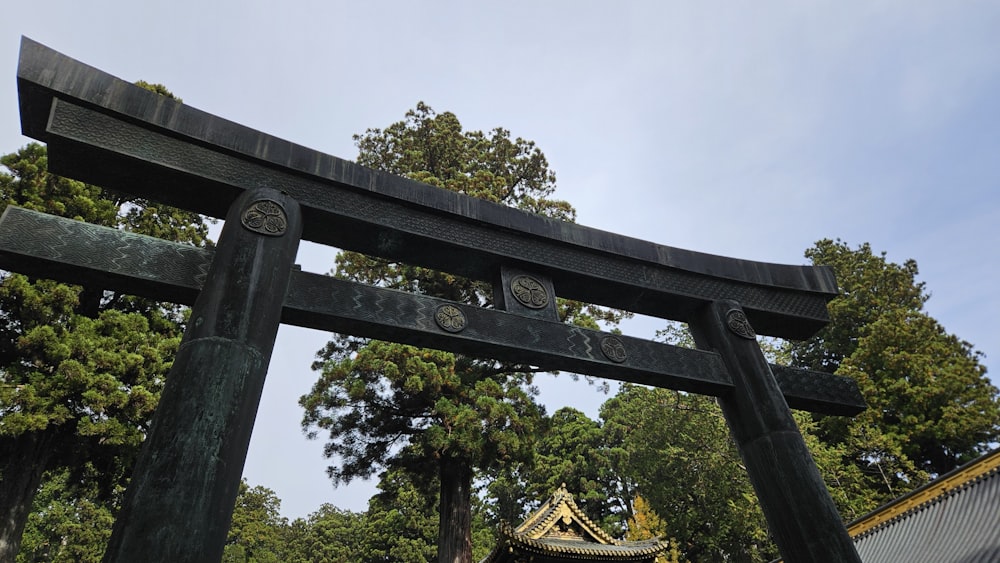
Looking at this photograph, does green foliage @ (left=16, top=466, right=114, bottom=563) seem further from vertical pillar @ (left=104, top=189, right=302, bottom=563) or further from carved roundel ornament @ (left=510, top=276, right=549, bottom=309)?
carved roundel ornament @ (left=510, top=276, right=549, bottom=309)

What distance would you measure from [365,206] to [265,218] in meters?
0.73

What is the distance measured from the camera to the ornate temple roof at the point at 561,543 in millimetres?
11641

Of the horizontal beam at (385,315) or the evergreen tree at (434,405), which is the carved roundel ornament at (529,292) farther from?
the evergreen tree at (434,405)

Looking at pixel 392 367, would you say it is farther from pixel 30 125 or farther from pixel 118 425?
pixel 30 125

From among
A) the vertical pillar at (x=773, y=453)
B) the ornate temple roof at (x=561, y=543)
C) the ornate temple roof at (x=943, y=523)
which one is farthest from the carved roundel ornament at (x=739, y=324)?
the ornate temple roof at (x=561, y=543)

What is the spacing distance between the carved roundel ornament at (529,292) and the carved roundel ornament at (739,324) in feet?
5.46

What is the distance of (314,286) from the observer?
3418mm

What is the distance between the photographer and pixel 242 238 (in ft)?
10.8

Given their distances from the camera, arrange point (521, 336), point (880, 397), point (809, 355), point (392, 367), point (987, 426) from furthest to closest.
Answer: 1. point (809, 355)
2. point (880, 397)
3. point (987, 426)
4. point (392, 367)
5. point (521, 336)

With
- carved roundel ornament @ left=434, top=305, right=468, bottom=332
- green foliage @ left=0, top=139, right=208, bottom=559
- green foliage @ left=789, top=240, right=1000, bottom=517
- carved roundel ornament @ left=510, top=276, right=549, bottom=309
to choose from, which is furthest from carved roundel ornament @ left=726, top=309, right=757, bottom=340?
green foliage @ left=789, top=240, right=1000, bottom=517

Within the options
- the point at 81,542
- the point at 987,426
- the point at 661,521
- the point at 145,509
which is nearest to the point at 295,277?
Result: the point at 145,509

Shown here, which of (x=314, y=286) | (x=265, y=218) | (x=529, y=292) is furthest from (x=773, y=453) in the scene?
(x=265, y=218)

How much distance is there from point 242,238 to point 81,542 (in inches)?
923

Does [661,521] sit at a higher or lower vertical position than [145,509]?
higher
